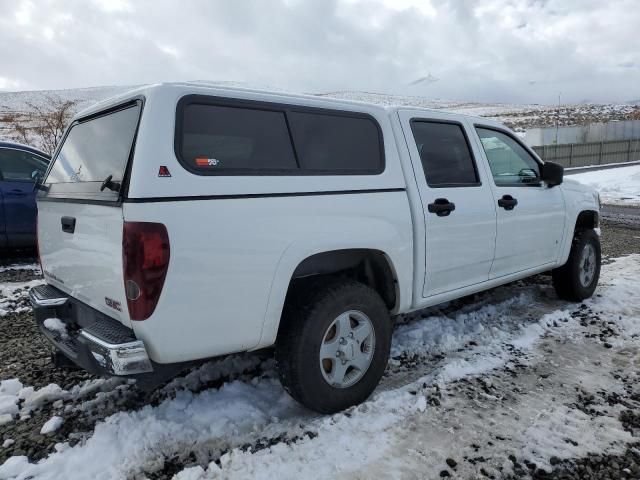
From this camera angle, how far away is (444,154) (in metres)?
3.58

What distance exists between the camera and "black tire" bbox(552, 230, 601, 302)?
4.80 metres

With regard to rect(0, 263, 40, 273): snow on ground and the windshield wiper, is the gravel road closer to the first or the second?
the windshield wiper

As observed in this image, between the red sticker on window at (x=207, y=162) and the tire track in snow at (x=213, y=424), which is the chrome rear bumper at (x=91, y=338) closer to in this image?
the tire track in snow at (x=213, y=424)

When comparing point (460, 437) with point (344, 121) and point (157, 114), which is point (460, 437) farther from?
point (157, 114)

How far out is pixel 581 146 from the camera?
87.1 feet

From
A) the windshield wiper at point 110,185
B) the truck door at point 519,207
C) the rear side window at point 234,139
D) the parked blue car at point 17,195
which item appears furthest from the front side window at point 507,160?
the parked blue car at point 17,195

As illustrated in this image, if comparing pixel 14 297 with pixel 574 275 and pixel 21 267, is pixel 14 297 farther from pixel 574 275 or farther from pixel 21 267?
pixel 574 275

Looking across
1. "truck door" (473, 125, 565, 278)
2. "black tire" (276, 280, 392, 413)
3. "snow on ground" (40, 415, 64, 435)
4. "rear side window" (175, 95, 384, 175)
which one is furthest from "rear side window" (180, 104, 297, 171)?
"truck door" (473, 125, 565, 278)

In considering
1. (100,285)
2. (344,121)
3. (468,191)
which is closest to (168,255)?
(100,285)

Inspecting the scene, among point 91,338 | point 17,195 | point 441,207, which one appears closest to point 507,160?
point 441,207

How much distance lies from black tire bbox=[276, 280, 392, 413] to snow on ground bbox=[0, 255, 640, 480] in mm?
123

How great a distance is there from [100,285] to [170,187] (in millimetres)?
695

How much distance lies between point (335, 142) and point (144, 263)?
1.39 m

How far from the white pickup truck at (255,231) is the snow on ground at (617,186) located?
12.4 metres
